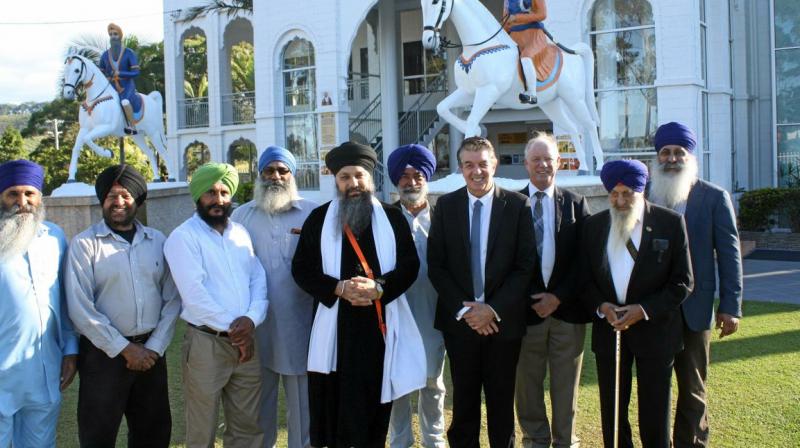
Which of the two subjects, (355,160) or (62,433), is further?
(62,433)

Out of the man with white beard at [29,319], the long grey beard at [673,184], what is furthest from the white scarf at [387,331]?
the long grey beard at [673,184]

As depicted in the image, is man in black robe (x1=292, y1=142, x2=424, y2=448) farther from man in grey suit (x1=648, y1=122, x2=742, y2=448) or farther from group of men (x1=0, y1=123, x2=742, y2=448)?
man in grey suit (x1=648, y1=122, x2=742, y2=448)

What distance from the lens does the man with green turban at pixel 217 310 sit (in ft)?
12.0

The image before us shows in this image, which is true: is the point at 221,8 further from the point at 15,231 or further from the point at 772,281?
the point at 15,231

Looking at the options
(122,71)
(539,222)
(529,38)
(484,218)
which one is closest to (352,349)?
(484,218)

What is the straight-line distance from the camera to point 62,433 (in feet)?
16.5

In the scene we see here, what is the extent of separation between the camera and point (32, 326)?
3.44m

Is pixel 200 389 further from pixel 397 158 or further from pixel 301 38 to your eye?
pixel 301 38

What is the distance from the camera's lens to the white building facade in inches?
550

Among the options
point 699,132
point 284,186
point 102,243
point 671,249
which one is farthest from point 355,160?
point 699,132

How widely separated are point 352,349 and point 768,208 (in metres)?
13.5

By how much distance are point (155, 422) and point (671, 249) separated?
9.28 ft

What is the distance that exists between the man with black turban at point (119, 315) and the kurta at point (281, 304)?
0.56 meters

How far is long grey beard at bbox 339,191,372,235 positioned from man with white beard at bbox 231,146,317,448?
446 mm
